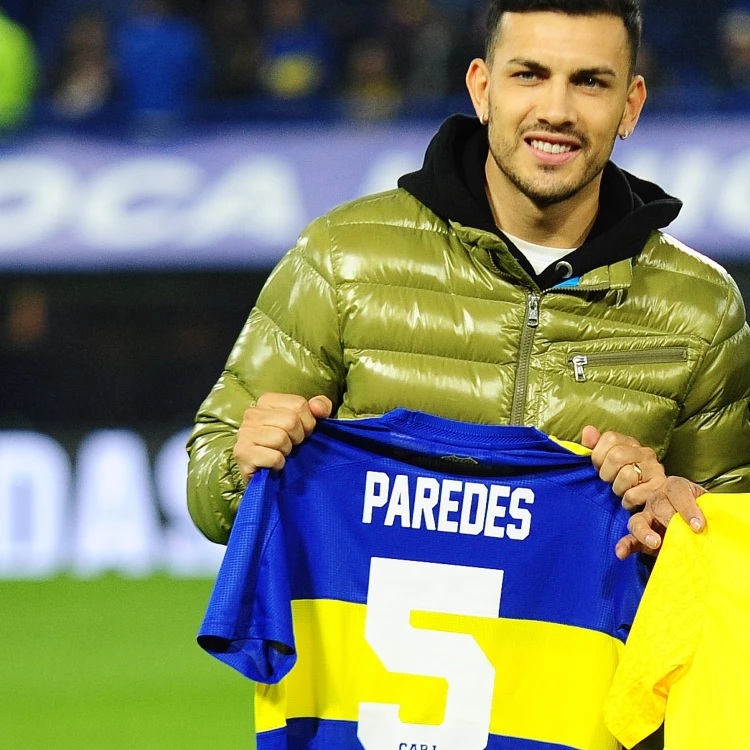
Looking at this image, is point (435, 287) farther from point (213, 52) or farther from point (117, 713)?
point (213, 52)

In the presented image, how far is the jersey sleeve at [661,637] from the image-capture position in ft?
7.69

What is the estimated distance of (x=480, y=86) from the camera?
8.75 feet

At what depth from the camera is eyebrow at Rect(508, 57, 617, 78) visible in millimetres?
2488

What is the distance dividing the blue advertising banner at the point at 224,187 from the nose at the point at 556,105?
5862mm

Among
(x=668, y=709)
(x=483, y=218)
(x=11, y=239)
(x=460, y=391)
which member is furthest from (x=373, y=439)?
(x=11, y=239)

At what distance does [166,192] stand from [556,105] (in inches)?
243

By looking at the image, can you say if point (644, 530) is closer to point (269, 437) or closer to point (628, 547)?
point (628, 547)

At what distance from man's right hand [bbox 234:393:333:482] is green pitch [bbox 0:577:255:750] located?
8.62 feet

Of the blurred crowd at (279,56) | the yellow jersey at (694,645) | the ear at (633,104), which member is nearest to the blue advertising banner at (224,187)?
the blurred crowd at (279,56)

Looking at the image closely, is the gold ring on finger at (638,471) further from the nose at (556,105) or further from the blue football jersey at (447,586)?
the nose at (556,105)

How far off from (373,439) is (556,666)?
0.51 meters

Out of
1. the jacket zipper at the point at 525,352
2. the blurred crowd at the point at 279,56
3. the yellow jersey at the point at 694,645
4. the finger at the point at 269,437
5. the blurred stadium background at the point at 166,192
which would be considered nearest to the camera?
the yellow jersey at the point at 694,645

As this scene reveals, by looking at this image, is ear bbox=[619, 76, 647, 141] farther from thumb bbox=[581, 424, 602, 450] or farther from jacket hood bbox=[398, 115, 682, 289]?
thumb bbox=[581, 424, 602, 450]

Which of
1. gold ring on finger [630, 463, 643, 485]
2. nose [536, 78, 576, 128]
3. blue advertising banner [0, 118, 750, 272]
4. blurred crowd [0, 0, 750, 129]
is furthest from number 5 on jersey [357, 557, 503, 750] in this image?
blurred crowd [0, 0, 750, 129]
